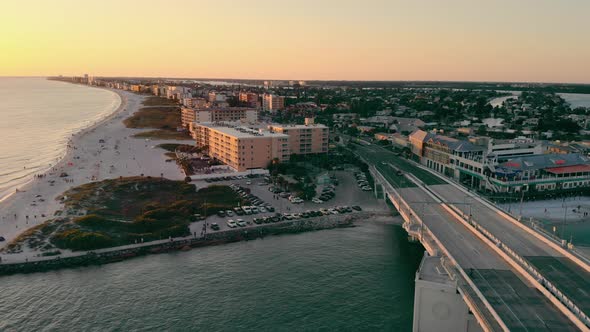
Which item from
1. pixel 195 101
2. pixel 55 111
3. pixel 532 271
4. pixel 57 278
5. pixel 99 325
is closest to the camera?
pixel 532 271

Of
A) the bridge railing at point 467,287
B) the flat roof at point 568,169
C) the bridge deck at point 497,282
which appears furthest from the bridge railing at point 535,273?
the flat roof at point 568,169

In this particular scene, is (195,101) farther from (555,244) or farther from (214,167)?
(555,244)

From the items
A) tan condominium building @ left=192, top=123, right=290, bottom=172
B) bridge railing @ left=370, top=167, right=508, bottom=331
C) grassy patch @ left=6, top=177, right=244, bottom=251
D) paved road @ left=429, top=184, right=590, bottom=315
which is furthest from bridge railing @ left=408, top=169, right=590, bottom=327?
tan condominium building @ left=192, top=123, right=290, bottom=172

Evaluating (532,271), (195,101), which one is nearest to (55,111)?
(195,101)

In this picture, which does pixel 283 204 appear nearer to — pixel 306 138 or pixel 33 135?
pixel 306 138

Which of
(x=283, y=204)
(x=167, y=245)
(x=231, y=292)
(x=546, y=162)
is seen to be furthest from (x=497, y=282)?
(x=546, y=162)

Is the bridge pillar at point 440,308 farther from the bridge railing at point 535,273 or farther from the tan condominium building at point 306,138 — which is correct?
the tan condominium building at point 306,138
